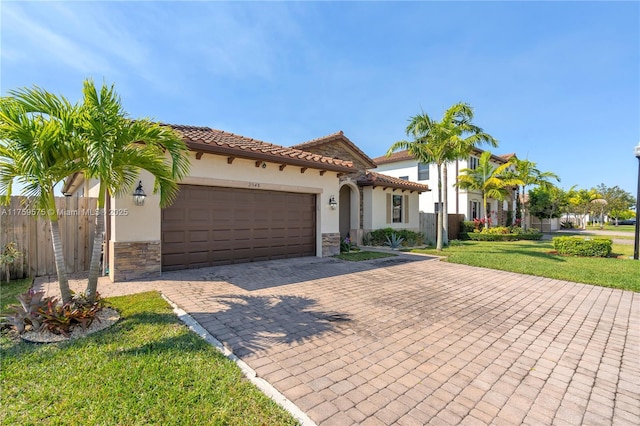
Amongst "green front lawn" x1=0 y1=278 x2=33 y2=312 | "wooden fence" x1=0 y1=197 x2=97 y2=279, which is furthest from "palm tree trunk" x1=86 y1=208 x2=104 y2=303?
"wooden fence" x1=0 y1=197 x2=97 y2=279

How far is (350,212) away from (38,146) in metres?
14.8

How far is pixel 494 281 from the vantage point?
8438 millimetres

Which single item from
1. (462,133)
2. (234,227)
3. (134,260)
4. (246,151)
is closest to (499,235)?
(462,133)

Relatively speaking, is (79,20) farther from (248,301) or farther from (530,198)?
(530,198)

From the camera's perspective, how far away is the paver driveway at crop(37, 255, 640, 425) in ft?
9.23

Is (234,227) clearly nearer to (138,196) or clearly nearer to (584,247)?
(138,196)

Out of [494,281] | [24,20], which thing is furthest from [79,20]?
[494,281]

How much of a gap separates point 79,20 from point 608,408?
1186cm

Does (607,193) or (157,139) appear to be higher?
(607,193)

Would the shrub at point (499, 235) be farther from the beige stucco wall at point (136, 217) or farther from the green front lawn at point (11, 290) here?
the green front lawn at point (11, 290)

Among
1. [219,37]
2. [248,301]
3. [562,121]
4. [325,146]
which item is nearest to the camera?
[248,301]

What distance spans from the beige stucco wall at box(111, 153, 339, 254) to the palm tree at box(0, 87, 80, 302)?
116 inches

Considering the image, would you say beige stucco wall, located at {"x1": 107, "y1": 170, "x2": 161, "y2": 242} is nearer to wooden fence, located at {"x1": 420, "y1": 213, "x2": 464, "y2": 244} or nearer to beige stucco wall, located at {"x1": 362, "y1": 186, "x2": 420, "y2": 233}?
beige stucco wall, located at {"x1": 362, "y1": 186, "x2": 420, "y2": 233}

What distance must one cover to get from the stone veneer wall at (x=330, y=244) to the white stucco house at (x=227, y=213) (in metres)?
0.04
